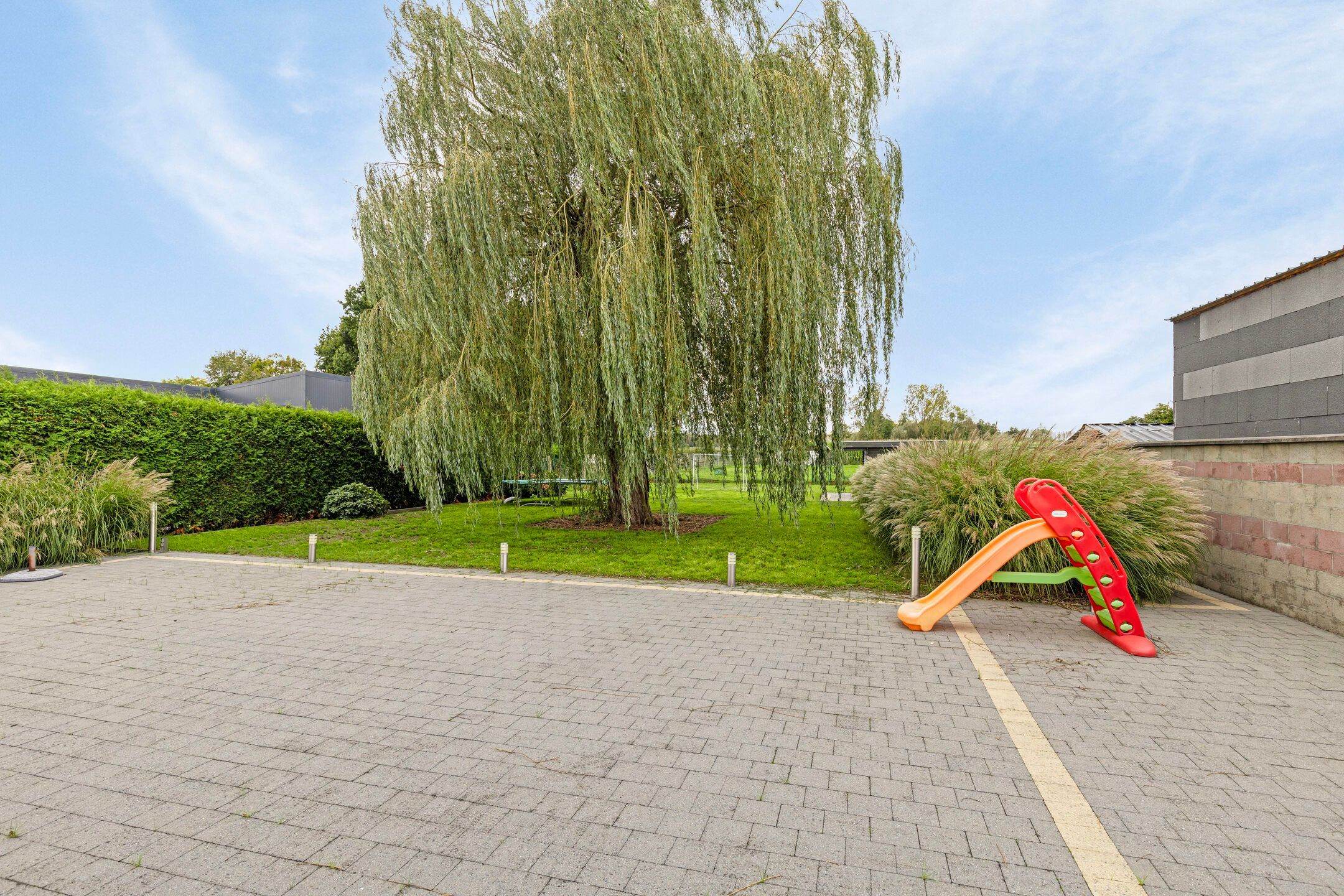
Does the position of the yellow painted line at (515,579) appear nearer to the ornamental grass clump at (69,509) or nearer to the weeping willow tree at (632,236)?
the ornamental grass clump at (69,509)

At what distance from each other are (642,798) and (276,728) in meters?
2.35

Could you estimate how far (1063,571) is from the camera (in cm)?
532

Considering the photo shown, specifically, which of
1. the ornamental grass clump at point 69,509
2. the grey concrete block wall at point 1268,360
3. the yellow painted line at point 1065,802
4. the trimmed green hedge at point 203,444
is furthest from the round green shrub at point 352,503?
the grey concrete block wall at point 1268,360

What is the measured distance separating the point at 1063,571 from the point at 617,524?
8270 mm

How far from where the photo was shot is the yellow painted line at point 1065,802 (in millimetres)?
2186

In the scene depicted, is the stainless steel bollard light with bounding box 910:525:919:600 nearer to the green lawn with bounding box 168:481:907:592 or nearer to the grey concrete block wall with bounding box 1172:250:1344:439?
the green lawn with bounding box 168:481:907:592

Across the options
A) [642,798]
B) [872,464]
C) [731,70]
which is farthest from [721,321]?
[642,798]

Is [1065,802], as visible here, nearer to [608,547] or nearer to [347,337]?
[608,547]

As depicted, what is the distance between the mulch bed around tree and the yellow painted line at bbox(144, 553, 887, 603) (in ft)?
11.1

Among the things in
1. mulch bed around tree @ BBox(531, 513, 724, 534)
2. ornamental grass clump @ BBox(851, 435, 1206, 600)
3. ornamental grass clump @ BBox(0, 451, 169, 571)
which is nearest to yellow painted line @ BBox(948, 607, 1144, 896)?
ornamental grass clump @ BBox(851, 435, 1206, 600)

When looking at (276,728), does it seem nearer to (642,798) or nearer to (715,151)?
(642,798)

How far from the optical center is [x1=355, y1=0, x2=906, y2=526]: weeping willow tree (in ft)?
25.6

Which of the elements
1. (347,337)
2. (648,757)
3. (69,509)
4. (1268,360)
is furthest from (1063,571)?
(347,337)

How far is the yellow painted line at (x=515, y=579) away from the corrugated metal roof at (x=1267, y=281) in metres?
12.8
